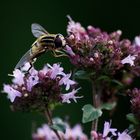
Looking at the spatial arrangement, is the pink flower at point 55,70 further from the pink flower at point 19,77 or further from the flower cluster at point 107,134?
the flower cluster at point 107,134

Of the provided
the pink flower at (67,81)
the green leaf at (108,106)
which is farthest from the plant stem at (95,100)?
the pink flower at (67,81)

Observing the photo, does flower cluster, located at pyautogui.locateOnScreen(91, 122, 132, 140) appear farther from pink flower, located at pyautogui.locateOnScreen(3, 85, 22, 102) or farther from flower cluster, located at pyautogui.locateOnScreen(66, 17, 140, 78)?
pink flower, located at pyautogui.locateOnScreen(3, 85, 22, 102)

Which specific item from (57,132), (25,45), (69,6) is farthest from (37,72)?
(69,6)

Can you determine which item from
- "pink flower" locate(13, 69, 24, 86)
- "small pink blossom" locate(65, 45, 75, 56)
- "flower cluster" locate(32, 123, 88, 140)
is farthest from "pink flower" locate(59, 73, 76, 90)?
"flower cluster" locate(32, 123, 88, 140)

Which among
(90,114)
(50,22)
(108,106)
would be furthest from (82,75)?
(50,22)

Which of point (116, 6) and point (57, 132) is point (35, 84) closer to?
point (57, 132)
